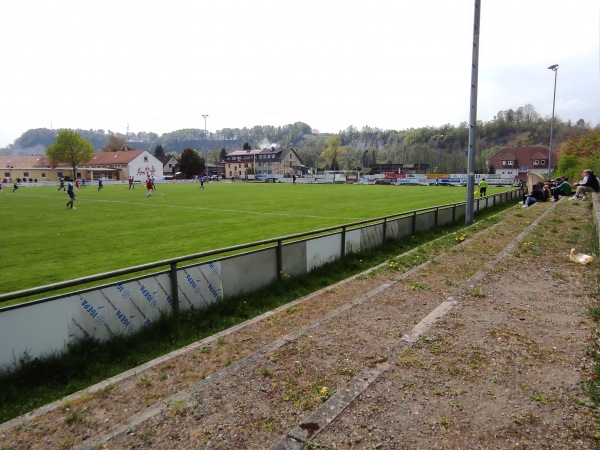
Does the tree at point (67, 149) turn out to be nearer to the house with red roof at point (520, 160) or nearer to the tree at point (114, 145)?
the tree at point (114, 145)

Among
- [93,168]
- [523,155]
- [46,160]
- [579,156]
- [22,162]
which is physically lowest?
[93,168]

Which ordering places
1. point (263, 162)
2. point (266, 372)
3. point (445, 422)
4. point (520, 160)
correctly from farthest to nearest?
point (263, 162) → point (520, 160) → point (266, 372) → point (445, 422)

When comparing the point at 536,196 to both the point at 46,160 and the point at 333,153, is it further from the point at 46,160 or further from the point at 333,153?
the point at 333,153

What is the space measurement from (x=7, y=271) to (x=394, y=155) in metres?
143

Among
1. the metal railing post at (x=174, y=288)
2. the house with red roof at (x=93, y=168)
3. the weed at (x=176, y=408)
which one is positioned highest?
the house with red roof at (x=93, y=168)

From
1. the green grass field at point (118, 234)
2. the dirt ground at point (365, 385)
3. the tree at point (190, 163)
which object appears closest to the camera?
the dirt ground at point (365, 385)

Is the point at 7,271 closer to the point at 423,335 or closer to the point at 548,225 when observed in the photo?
the point at 423,335

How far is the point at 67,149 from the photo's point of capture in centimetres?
7612

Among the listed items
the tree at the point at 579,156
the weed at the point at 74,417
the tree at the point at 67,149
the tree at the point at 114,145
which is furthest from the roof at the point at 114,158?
the weed at the point at 74,417

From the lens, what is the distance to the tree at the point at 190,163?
9544 centimetres

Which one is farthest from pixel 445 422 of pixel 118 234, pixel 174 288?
pixel 118 234

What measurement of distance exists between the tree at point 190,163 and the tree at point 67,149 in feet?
73.8

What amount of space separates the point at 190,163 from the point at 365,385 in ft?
318

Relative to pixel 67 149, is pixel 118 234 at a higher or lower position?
lower
